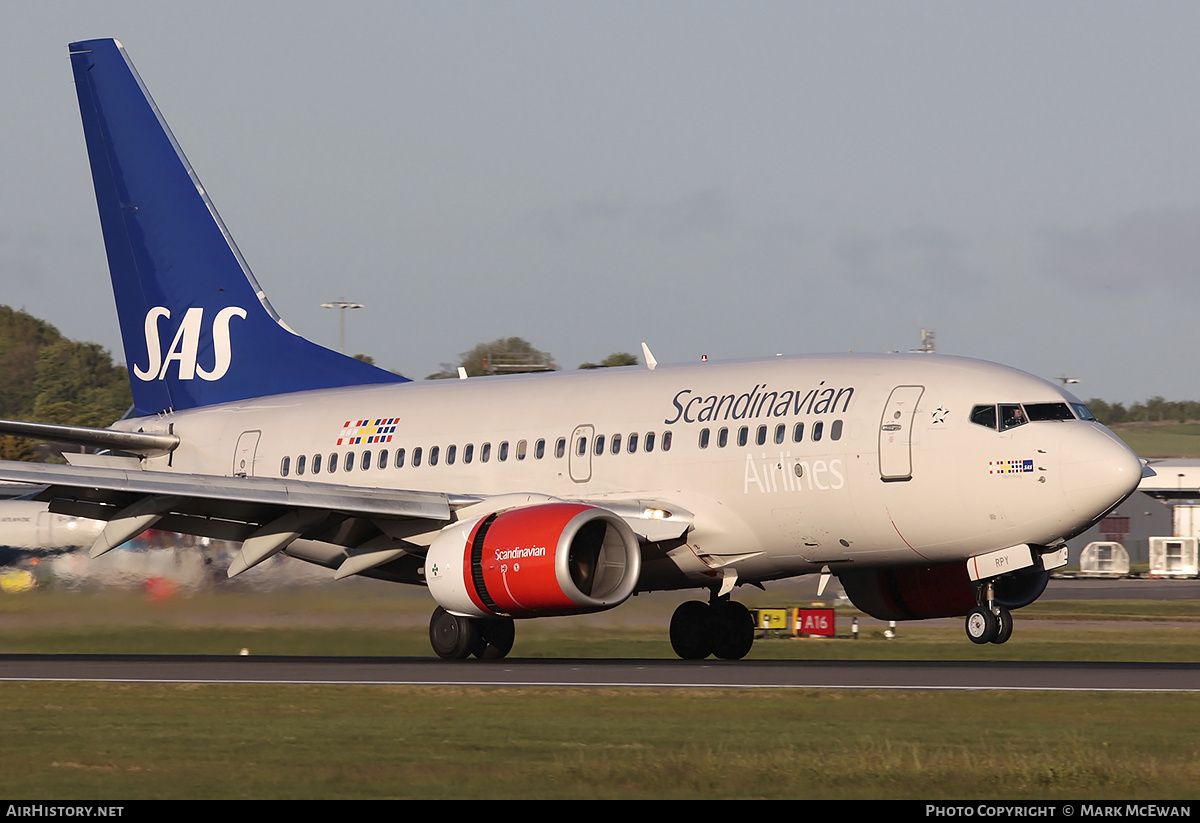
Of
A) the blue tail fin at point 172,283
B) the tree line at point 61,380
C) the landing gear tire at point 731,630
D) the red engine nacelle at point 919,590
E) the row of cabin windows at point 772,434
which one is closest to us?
the row of cabin windows at point 772,434

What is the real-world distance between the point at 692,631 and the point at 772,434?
4.56 meters

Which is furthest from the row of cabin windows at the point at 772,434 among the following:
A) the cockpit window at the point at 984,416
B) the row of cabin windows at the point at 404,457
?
the row of cabin windows at the point at 404,457

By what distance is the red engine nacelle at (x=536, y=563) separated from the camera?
23.1 meters

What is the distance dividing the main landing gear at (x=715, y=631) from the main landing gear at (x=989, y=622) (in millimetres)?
4715

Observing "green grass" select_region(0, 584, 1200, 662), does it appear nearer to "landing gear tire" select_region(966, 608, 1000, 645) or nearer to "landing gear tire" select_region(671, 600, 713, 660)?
"landing gear tire" select_region(671, 600, 713, 660)

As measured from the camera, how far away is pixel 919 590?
86.2 ft

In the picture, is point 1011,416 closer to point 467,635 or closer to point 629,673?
point 629,673

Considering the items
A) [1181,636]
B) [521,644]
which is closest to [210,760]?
[521,644]

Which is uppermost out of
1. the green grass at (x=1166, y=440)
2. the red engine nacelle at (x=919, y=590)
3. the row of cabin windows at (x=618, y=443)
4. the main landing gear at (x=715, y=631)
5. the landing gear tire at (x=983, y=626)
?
the green grass at (x=1166, y=440)

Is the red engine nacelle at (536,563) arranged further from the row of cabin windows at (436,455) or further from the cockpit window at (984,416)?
the cockpit window at (984,416)

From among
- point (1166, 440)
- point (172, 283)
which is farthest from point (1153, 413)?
point (172, 283)

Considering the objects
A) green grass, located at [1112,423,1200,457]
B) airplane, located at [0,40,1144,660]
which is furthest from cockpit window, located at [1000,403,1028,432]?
green grass, located at [1112,423,1200,457]

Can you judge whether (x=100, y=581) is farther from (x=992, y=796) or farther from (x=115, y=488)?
(x=992, y=796)

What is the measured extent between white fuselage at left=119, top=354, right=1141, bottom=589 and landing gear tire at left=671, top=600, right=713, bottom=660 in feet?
5.94
